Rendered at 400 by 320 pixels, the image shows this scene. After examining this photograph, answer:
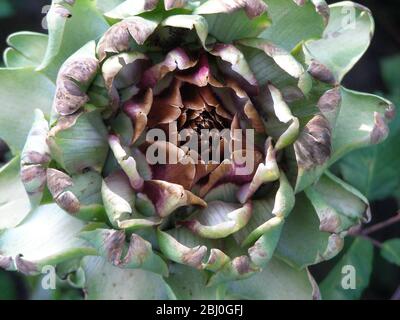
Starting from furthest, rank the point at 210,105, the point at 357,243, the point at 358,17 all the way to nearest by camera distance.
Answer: the point at 357,243
the point at 358,17
the point at 210,105

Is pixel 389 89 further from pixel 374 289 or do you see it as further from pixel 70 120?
pixel 70 120

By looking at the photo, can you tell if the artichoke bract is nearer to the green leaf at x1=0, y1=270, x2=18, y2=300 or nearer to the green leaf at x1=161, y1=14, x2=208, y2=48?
the green leaf at x1=161, y1=14, x2=208, y2=48

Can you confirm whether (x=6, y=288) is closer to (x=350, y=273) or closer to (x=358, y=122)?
(x=350, y=273)

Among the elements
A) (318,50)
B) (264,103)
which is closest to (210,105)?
(264,103)

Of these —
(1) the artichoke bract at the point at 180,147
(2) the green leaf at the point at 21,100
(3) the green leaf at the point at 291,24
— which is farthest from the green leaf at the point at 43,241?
(3) the green leaf at the point at 291,24

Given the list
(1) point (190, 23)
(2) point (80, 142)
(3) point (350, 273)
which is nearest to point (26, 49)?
(2) point (80, 142)

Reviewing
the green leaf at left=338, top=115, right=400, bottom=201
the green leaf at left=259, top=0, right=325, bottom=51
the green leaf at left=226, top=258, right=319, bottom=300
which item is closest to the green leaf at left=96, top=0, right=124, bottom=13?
the green leaf at left=259, top=0, right=325, bottom=51

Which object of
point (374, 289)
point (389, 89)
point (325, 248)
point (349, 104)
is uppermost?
point (349, 104)
